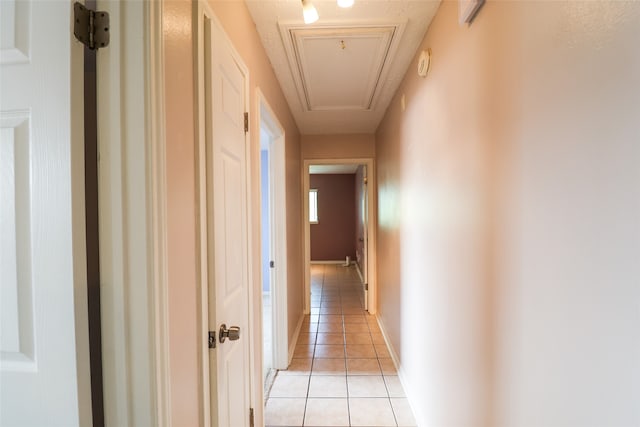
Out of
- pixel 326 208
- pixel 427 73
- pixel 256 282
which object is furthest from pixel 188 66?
pixel 326 208

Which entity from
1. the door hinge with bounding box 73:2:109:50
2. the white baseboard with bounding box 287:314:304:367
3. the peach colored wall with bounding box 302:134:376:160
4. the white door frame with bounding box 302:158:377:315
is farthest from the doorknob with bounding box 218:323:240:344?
the peach colored wall with bounding box 302:134:376:160

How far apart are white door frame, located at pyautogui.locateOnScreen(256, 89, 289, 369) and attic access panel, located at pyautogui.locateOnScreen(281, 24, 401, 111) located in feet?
Answer: 1.72

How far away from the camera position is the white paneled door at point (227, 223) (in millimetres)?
1026

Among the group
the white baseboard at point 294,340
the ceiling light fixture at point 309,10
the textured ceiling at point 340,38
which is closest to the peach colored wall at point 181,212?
the ceiling light fixture at point 309,10

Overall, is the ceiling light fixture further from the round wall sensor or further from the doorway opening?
the doorway opening

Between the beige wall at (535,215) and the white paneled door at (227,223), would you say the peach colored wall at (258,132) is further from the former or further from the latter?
the beige wall at (535,215)

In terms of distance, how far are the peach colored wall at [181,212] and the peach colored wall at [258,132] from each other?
1.22 feet

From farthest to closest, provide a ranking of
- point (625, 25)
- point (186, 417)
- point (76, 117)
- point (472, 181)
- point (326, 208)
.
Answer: point (326, 208) → point (472, 181) → point (186, 417) → point (76, 117) → point (625, 25)

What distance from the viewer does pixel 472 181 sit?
118cm

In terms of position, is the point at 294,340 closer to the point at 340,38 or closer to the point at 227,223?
the point at 227,223

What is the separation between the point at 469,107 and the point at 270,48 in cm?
130

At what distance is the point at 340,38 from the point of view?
70.7 inches

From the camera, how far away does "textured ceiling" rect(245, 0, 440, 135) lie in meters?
1.52

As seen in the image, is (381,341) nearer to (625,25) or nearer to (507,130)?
(507,130)
